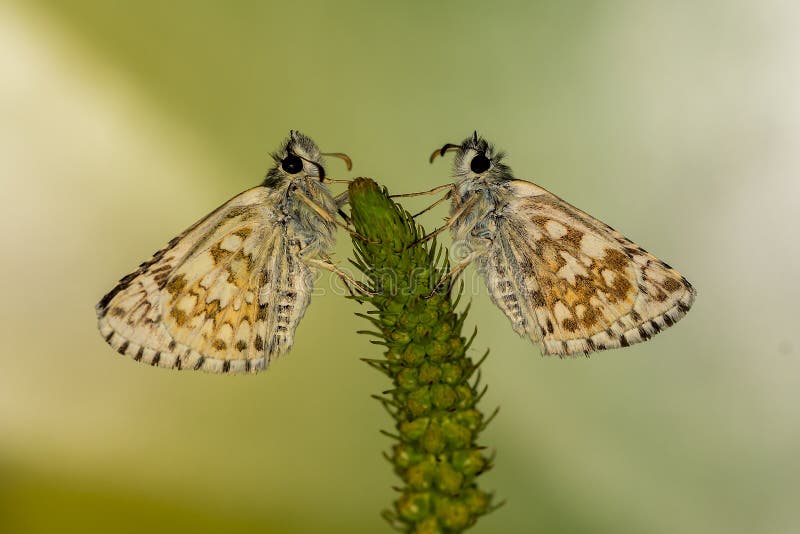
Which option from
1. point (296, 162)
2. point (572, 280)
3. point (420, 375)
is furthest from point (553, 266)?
point (296, 162)

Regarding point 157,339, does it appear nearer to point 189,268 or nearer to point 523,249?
point 189,268

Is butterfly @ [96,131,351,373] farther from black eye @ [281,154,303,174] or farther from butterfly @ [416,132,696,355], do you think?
butterfly @ [416,132,696,355]

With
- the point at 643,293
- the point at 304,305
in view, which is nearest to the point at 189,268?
the point at 304,305

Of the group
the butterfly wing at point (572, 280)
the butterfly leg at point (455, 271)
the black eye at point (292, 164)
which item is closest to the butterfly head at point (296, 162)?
the black eye at point (292, 164)

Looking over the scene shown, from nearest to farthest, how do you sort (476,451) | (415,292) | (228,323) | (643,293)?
(476,451), (415,292), (643,293), (228,323)

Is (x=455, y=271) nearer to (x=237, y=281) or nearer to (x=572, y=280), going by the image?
(x=572, y=280)
